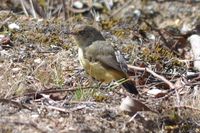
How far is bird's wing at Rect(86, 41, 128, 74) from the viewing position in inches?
207

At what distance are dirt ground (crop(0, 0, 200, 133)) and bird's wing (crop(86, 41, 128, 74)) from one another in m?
0.17

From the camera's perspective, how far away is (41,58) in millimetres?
5832

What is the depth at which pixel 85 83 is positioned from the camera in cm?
536

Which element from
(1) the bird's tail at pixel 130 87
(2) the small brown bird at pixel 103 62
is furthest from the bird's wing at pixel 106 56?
(1) the bird's tail at pixel 130 87

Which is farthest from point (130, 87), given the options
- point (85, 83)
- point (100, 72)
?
point (85, 83)

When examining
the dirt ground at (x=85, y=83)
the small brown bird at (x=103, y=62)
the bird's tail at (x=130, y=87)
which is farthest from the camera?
the small brown bird at (x=103, y=62)

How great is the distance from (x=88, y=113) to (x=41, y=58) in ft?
4.70

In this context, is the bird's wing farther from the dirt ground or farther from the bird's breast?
the dirt ground

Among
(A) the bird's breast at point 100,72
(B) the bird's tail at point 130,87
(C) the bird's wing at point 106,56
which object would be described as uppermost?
(C) the bird's wing at point 106,56

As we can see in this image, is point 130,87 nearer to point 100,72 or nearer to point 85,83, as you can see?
point 100,72

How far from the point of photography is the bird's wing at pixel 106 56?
5250mm

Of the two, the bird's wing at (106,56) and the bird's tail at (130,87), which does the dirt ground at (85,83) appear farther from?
the bird's wing at (106,56)

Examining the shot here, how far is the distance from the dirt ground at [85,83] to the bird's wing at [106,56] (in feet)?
0.56

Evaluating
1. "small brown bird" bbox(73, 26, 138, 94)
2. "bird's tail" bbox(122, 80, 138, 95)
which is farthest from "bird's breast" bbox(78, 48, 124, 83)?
"bird's tail" bbox(122, 80, 138, 95)
